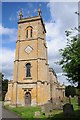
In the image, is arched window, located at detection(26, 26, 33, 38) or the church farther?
arched window, located at detection(26, 26, 33, 38)

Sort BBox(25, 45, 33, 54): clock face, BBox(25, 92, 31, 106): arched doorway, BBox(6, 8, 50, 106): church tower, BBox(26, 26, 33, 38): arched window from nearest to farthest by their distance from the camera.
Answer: BBox(6, 8, 50, 106): church tower < BBox(25, 92, 31, 106): arched doorway < BBox(25, 45, 33, 54): clock face < BBox(26, 26, 33, 38): arched window

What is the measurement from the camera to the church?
34719 mm

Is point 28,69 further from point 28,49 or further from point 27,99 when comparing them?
point 27,99

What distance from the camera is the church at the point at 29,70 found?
114ft

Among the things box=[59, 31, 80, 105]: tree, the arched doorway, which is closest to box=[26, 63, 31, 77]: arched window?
the arched doorway

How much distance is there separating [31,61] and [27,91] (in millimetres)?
5581

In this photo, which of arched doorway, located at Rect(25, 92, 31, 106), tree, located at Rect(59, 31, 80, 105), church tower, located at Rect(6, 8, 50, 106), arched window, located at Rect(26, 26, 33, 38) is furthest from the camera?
arched window, located at Rect(26, 26, 33, 38)

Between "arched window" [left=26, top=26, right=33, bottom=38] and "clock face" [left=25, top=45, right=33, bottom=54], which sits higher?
"arched window" [left=26, top=26, right=33, bottom=38]

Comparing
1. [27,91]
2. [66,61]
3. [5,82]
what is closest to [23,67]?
[27,91]

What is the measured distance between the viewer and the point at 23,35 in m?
39.0

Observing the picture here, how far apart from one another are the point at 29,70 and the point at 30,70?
1.05 ft

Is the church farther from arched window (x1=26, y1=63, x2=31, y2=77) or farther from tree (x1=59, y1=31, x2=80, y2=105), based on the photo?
tree (x1=59, y1=31, x2=80, y2=105)

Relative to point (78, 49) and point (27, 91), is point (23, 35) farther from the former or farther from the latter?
point (78, 49)

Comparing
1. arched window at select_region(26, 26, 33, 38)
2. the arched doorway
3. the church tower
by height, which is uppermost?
arched window at select_region(26, 26, 33, 38)
